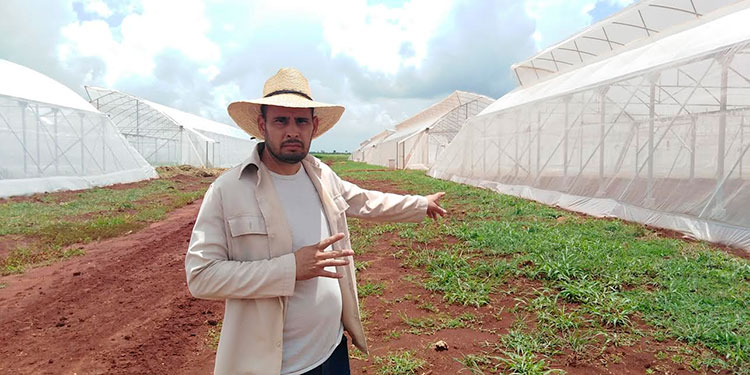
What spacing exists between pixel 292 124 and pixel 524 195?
1165cm

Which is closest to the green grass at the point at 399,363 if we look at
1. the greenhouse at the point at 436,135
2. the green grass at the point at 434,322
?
the green grass at the point at 434,322

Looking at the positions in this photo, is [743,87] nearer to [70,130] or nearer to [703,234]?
[703,234]

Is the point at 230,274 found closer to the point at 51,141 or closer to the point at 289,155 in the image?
the point at 289,155

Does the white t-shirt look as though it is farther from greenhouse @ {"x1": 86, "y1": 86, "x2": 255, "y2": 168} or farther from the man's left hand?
greenhouse @ {"x1": 86, "y1": 86, "x2": 255, "y2": 168}

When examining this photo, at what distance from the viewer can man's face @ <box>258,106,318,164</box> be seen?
1.59m

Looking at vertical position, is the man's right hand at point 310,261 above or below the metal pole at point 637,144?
below

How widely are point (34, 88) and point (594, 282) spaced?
18.2 m

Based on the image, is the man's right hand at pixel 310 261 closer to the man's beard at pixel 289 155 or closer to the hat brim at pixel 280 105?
the man's beard at pixel 289 155

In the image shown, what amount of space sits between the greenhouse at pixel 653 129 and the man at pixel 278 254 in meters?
6.69

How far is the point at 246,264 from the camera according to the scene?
4.53 ft

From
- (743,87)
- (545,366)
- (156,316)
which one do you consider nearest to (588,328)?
(545,366)

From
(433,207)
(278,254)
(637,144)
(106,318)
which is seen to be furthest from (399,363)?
(637,144)

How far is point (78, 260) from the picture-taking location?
5832mm

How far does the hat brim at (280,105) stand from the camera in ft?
5.19
